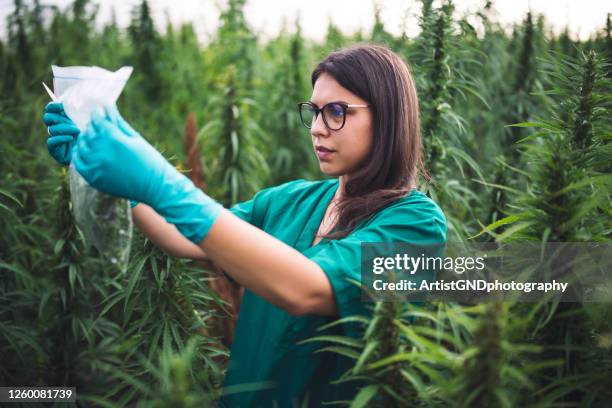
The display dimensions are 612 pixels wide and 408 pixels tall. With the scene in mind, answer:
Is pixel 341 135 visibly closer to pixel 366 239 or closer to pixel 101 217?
pixel 366 239

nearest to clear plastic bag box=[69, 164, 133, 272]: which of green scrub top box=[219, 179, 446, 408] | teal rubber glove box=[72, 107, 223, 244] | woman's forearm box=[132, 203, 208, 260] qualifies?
teal rubber glove box=[72, 107, 223, 244]

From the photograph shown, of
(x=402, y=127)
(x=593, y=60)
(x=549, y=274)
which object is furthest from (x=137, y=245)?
(x=593, y=60)

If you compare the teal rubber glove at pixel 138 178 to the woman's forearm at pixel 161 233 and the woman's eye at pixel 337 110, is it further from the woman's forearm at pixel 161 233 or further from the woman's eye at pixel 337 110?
the woman's eye at pixel 337 110

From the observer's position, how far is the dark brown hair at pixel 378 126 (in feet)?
4.66

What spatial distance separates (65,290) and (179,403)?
1.43 metres

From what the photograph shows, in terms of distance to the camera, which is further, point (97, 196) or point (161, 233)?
point (161, 233)

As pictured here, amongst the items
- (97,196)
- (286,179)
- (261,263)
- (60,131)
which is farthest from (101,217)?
(286,179)

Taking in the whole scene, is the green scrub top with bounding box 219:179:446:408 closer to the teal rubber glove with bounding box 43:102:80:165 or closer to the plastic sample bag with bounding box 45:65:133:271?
the plastic sample bag with bounding box 45:65:133:271

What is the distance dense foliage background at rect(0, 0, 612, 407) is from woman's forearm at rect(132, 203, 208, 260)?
0.30 feet

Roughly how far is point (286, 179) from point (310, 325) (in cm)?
216

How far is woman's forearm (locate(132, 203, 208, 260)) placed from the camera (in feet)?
4.94

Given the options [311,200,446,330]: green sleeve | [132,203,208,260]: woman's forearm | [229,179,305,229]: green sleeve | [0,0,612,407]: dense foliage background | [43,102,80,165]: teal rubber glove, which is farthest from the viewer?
[229,179,305,229]: green sleeve

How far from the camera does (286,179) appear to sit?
3463 mm

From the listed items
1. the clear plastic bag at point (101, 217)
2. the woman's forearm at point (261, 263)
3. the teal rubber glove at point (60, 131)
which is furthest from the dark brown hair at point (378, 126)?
the teal rubber glove at point (60, 131)
